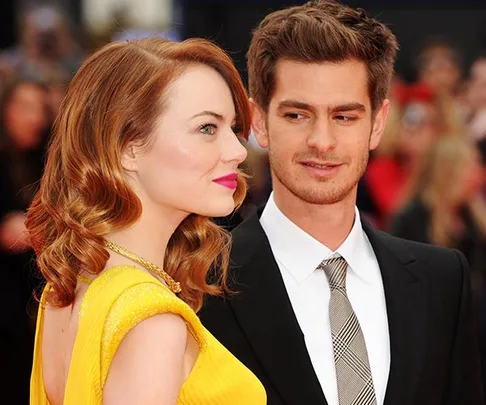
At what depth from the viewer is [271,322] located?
3.04 meters

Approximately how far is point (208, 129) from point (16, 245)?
3.37 m

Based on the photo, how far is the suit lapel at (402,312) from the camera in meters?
3.06

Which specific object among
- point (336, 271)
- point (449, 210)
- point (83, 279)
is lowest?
point (449, 210)

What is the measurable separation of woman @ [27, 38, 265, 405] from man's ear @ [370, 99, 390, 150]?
0.73 meters

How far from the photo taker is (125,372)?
2391 mm

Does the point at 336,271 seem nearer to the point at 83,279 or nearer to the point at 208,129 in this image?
the point at 208,129

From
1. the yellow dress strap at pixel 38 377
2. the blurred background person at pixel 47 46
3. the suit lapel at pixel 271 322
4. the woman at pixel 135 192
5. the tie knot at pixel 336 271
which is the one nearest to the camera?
the woman at pixel 135 192

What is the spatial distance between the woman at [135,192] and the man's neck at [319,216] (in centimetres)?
55

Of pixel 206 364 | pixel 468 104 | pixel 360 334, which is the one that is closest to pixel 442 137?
pixel 468 104

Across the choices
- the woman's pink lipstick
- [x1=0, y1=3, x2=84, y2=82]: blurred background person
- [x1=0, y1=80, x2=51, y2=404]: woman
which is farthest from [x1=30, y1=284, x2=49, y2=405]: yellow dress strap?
[x1=0, y1=3, x2=84, y2=82]: blurred background person

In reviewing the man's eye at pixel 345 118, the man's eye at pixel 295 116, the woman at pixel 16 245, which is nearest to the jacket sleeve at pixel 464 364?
the man's eye at pixel 345 118

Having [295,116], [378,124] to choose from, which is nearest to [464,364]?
[378,124]

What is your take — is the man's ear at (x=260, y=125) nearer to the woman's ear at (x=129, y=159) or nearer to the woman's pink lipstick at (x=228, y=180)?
the woman's pink lipstick at (x=228, y=180)

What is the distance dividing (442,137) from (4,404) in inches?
115
